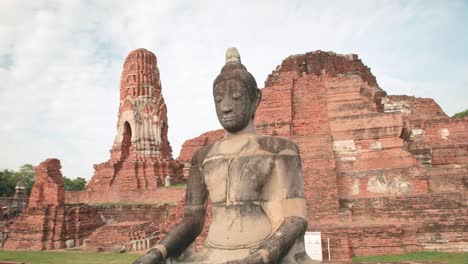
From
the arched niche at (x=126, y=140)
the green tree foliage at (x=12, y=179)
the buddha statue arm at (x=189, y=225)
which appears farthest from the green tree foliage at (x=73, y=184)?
the buddha statue arm at (x=189, y=225)

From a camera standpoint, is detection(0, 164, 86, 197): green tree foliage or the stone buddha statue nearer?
the stone buddha statue

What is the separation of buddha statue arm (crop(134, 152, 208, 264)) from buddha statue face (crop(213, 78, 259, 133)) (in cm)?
54

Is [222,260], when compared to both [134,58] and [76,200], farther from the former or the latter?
[134,58]

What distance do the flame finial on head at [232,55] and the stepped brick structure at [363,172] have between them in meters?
5.90

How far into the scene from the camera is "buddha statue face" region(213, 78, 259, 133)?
367 centimetres

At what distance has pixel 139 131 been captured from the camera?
2666 centimetres

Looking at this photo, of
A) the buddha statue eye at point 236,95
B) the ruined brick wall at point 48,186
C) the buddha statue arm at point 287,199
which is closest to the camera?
the buddha statue arm at point 287,199

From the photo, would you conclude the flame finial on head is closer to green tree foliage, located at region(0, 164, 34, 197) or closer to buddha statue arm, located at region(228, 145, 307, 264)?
buddha statue arm, located at region(228, 145, 307, 264)

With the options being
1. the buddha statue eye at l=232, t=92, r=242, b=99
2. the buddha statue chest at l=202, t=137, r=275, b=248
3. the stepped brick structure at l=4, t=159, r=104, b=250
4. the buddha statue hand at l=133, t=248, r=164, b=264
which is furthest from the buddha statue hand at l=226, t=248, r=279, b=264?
the stepped brick structure at l=4, t=159, r=104, b=250

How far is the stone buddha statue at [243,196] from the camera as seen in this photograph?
10.6 ft

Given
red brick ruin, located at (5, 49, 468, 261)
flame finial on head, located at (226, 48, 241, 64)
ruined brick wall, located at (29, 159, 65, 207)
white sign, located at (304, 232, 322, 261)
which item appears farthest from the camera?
ruined brick wall, located at (29, 159, 65, 207)

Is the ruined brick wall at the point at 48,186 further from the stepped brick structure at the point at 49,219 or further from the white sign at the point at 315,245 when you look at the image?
the white sign at the point at 315,245

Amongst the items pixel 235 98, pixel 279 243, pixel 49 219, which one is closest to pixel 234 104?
pixel 235 98

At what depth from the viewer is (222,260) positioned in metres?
3.23
